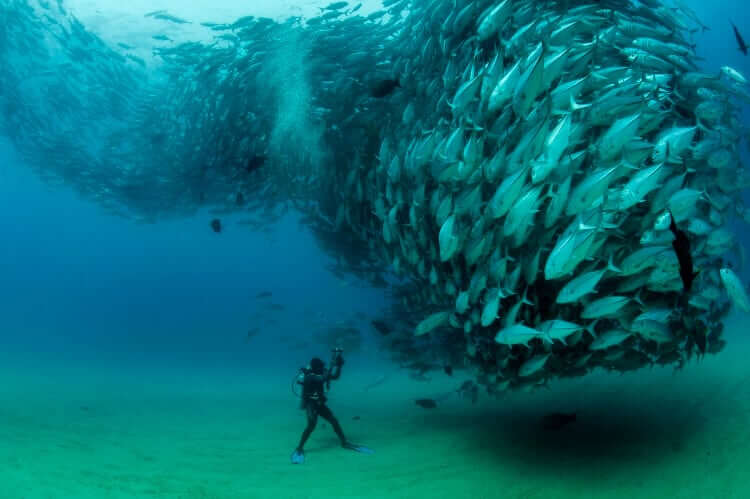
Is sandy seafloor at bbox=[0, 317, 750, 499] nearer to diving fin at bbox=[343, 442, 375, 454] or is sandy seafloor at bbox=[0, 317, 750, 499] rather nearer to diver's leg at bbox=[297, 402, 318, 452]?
diving fin at bbox=[343, 442, 375, 454]

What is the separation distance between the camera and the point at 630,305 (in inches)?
192

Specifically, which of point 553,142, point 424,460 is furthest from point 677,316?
point 424,460

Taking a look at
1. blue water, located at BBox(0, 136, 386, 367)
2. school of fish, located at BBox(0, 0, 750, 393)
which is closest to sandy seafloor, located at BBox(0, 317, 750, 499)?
school of fish, located at BBox(0, 0, 750, 393)

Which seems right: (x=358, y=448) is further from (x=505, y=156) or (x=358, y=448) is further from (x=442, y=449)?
(x=505, y=156)

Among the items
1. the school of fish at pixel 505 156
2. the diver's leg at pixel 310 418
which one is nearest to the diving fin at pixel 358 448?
the diver's leg at pixel 310 418

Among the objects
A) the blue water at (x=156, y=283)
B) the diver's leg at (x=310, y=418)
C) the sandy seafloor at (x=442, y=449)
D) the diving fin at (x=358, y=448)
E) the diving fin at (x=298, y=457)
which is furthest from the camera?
the blue water at (x=156, y=283)

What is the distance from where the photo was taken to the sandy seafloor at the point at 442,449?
17.5 ft

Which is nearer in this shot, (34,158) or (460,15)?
(460,15)

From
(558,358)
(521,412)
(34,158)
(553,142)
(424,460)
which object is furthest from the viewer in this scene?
(34,158)

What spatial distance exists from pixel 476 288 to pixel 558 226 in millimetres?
1131

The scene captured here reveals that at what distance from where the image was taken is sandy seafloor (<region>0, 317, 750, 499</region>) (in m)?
5.33

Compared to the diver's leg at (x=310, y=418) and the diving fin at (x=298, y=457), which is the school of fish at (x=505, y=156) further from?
the diving fin at (x=298, y=457)

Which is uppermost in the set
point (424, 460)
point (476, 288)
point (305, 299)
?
point (305, 299)

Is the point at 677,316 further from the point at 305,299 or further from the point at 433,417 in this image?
the point at 305,299
